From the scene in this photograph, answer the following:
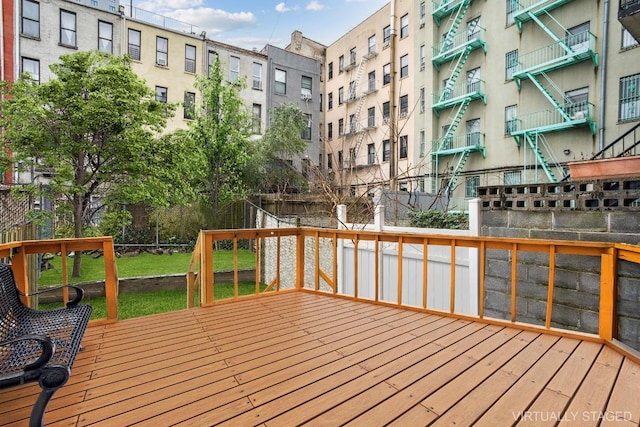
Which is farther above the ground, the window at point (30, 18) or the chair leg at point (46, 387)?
the window at point (30, 18)

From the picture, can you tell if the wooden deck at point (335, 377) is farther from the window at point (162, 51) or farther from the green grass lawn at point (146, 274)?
the window at point (162, 51)

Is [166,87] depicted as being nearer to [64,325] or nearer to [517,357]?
[64,325]

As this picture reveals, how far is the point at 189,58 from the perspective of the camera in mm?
15203

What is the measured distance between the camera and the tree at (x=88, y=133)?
6.43 m

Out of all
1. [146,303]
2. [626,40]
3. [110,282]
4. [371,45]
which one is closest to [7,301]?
[110,282]

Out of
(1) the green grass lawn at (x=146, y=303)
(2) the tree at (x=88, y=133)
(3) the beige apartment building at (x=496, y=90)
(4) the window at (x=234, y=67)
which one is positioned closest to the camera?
(1) the green grass lawn at (x=146, y=303)

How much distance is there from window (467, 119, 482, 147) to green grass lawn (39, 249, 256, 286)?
9615 mm

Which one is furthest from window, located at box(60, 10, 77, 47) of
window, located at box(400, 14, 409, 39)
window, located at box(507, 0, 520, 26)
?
window, located at box(507, 0, 520, 26)

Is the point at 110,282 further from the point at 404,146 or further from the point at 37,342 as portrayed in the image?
the point at 404,146

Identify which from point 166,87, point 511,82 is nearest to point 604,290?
point 511,82

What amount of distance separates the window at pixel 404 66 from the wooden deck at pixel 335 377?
53.2ft

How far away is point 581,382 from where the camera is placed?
1.95 m

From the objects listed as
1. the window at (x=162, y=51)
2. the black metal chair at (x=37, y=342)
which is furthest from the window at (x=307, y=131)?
the black metal chair at (x=37, y=342)

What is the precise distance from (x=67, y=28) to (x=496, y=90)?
1636 cm
